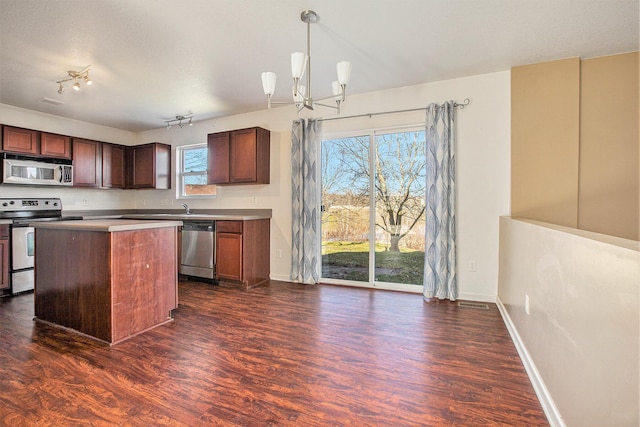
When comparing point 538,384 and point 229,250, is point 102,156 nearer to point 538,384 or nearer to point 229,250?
point 229,250

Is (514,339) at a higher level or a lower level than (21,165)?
lower

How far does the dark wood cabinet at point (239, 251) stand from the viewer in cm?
382

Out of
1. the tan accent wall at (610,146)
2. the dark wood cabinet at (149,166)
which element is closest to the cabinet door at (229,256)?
the dark wood cabinet at (149,166)

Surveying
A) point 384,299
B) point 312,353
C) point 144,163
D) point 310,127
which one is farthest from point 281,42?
point 144,163

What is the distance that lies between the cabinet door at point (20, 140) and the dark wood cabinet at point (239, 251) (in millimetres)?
2745

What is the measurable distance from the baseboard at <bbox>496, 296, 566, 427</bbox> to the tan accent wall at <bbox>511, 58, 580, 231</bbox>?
128cm

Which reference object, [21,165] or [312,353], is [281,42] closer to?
[312,353]

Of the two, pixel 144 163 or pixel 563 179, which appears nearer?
pixel 563 179

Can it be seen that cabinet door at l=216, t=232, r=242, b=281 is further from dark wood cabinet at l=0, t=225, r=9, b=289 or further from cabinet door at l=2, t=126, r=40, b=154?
cabinet door at l=2, t=126, r=40, b=154

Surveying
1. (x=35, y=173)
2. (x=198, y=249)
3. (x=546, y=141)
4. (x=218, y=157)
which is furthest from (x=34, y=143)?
(x=546, y=141)

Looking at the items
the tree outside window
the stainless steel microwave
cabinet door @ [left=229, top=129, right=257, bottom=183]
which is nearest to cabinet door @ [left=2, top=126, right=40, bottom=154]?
the stainless steel microwave

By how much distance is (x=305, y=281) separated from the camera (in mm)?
3986

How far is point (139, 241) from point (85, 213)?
3516 millimetres

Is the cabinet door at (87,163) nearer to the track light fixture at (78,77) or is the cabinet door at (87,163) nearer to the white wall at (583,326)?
the track light fixture at (78,77)
